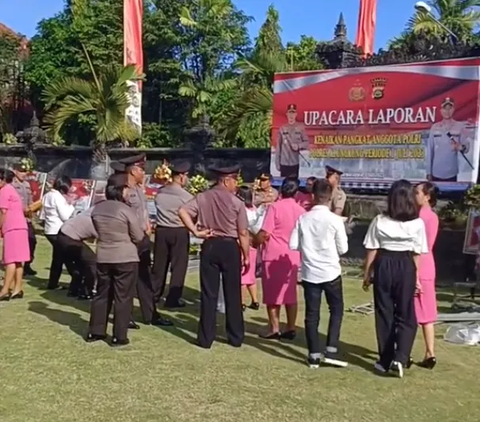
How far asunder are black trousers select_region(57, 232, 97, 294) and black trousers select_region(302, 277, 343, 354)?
12.5ft

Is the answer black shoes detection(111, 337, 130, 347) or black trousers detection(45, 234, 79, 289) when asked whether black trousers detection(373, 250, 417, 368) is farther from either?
black trousers detection(45, 234, 79, 289)

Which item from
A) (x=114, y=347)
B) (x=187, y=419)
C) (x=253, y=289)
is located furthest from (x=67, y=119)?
(x=187, y=419)

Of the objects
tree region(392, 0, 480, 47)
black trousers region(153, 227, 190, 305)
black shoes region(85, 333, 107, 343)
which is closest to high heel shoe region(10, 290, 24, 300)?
black trousers region(153, 227, 190, 305)

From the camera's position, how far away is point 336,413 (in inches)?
211

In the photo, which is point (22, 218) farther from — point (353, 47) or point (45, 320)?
point (353, 47)

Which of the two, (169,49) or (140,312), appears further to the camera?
(169,49)

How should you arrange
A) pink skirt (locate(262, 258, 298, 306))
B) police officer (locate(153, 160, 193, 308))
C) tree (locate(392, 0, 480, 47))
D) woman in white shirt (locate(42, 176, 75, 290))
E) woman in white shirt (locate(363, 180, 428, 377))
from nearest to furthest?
woman in white shirt (locate(363, 180, 428, 377))
pink skirt (locate(262, 258, 298, 306))
police officer (locate(153, 160, 193, 308))
woman in white shirt (locate(42, 176, 75, 290))
tree (locate(392, 0, 480, 47))

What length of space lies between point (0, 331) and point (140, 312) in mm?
1621

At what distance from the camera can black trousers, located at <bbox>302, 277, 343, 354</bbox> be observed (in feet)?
21.0

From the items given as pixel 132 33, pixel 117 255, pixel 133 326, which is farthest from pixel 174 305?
pixel 132 33

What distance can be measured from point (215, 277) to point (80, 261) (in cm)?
309

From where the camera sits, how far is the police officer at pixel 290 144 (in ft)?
50.6

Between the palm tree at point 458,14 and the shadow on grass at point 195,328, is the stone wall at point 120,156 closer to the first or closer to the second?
the shadow on grass at point 195,328

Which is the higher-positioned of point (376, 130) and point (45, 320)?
point (376, 130)
